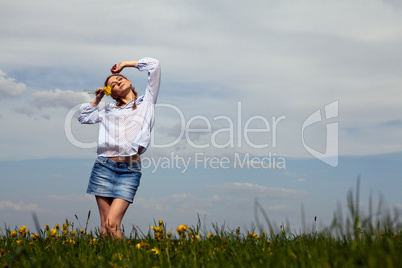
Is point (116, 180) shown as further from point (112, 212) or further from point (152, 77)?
point (152, 77)

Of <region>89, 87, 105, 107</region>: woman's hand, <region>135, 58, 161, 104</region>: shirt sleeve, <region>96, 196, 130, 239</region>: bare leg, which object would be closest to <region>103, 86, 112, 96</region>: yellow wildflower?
<region>89, 87, 105, 107</region>: woman's hand

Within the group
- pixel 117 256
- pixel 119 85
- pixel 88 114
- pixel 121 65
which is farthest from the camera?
pixel 88 114

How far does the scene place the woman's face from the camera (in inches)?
284

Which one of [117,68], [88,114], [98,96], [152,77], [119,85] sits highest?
[117,68]

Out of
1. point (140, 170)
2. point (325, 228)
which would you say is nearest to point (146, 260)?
point (325, 228)

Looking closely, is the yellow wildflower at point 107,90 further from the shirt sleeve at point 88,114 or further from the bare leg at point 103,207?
the bare leg at point 103,207

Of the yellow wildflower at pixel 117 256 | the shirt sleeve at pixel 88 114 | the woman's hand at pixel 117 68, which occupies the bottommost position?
the yellow wildflower at pixel 117 256

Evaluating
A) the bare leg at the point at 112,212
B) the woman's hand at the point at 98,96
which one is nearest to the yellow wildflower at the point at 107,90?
the woman's hand at the point at 98,96

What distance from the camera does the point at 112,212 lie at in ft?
21.0

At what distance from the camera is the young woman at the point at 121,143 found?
6.58 metres

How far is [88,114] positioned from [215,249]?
12.4 ft

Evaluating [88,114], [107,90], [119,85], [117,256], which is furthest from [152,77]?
[117,256]

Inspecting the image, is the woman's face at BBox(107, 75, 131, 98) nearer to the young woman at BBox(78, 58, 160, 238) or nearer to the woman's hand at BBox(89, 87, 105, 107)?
the young woman at BBox(78, 58, 160, 238)

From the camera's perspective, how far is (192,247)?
4.87m
